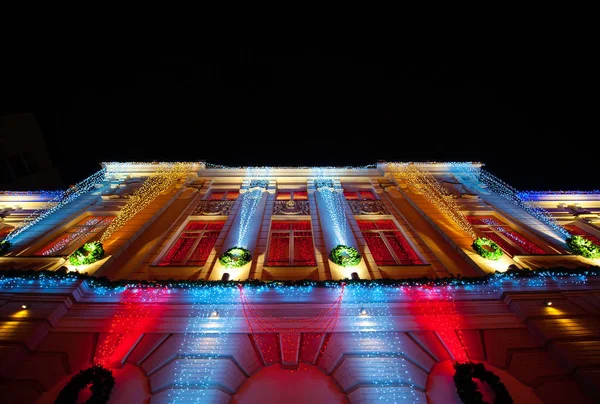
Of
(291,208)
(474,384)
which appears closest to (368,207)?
(291,208)

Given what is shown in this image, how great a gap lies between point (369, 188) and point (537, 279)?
8657 mm

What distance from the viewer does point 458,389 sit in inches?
212

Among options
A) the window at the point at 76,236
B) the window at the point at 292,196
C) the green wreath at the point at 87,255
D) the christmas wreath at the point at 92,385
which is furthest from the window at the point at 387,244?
the window at the point at 76,236

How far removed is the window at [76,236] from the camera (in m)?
9.78

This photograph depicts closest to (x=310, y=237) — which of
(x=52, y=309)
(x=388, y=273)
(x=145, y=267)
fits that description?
(x=388, y=273)

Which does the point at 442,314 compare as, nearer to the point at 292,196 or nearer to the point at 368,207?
the point at 368,207

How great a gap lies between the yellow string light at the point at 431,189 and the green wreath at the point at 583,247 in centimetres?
332

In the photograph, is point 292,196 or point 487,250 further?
point 292,196

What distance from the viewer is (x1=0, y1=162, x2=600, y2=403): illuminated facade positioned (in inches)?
224

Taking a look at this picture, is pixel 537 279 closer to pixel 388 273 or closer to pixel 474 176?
pixel 388 273

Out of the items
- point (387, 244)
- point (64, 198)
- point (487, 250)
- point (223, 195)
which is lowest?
point (487, 250)

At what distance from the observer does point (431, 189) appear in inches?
555

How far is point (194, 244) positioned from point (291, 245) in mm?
4128

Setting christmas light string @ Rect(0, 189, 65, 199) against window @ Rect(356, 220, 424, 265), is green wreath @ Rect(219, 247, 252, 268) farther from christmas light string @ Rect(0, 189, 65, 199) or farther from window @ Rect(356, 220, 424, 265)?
christmas light string @ Rect(0, 189, 65, 199)
